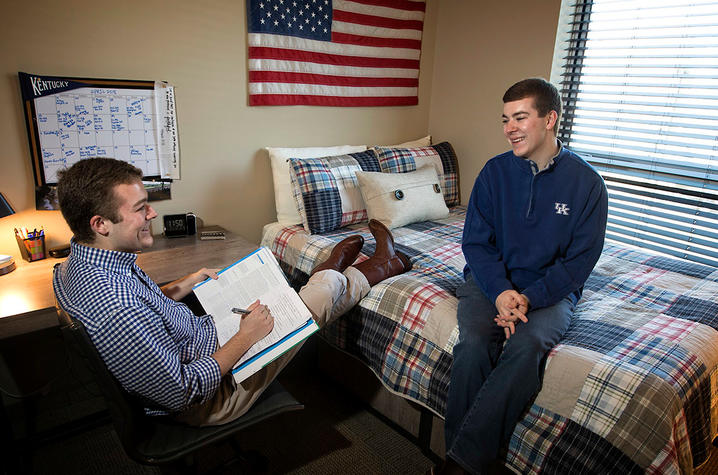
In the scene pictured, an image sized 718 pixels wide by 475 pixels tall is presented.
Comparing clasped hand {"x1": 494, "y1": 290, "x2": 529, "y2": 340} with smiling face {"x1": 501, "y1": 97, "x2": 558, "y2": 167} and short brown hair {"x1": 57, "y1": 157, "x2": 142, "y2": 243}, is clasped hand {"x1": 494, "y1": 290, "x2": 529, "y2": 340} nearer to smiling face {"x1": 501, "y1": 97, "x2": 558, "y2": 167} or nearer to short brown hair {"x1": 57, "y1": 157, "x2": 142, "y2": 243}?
smiling face {"x1": 501, "y1": 97, "x2": 558, "y2": 167}

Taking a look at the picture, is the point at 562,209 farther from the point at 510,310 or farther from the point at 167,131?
the point at 167,131

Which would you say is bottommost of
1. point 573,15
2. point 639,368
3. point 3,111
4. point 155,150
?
point 639,368

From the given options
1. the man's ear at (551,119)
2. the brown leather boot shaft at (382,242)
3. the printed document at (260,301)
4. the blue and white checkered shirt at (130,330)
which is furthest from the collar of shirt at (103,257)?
the man's ear at (551,119)

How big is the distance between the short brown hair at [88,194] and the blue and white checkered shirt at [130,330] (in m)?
0.06

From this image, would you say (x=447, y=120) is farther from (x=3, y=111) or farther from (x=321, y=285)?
(x=3, y=111)

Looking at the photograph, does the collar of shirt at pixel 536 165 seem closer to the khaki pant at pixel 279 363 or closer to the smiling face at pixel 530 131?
the smiling face at pixel 530 131

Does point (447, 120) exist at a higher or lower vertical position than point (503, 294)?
higher

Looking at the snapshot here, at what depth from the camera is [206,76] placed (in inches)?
Result: 98.7

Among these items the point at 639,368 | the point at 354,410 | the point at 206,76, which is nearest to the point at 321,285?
the point at 354,410

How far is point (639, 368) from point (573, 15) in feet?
7.81

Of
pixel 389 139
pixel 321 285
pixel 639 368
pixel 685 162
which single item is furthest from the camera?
pixel 389 139

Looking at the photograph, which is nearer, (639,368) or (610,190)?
(639,368)

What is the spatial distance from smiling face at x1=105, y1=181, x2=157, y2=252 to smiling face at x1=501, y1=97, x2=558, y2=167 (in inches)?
50.8

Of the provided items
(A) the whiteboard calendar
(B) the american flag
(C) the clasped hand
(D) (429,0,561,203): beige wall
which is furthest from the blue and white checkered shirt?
(D) (429,0,561,203): beige wall
